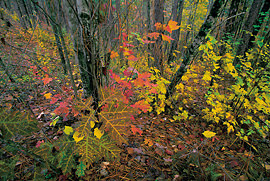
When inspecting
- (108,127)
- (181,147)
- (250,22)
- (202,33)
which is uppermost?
(250,22)

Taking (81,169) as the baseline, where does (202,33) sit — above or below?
→ above

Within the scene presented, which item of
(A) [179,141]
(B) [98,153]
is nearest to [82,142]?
→ (B) [98,153]

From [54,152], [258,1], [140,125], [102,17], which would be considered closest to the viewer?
[102,17]

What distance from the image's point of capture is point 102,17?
3.72 feet

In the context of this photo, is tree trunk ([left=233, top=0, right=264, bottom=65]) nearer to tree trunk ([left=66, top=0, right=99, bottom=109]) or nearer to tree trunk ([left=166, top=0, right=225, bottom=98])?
tree trunk ([left=166, top=0, right=225, bottom=98])

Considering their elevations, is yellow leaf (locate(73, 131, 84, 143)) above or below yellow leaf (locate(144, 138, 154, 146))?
above

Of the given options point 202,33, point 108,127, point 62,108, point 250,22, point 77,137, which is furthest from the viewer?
point 250,22

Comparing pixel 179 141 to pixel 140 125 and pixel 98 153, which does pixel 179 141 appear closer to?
pixel 140 125

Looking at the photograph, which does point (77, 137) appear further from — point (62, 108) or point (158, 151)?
point (158, 151)

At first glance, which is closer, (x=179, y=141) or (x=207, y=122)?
(x=179, y=141)

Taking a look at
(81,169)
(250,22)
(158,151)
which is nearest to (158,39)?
(158,151)

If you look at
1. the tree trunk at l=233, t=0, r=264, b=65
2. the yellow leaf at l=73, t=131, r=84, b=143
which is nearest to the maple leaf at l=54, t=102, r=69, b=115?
the yellow leaf at l=73, t=131, r=84, b=143

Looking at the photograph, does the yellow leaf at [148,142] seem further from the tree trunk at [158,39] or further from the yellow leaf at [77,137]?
the tree trunk at [158,39]

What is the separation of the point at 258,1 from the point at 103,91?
6128mm
